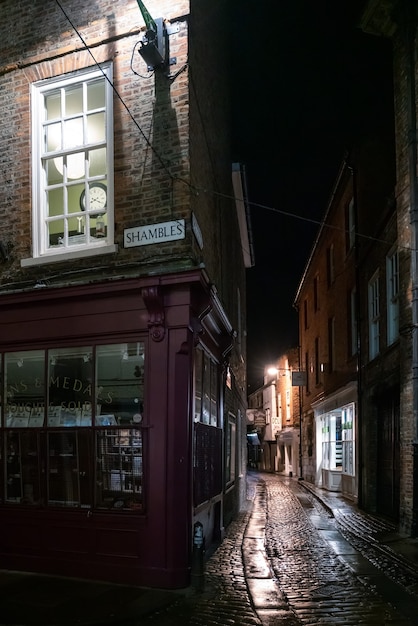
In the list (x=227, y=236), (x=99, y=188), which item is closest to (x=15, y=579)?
(x=99, y=188)

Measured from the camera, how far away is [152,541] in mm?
7363

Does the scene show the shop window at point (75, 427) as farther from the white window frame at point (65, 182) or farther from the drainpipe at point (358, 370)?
the drainpipe at point (358, 370)

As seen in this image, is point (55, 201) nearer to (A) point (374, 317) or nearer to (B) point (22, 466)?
(B) point (22, 466)

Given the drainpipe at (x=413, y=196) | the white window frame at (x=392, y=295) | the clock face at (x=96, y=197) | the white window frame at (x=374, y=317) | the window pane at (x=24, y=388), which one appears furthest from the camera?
the white window frame at (x=374, y=317)

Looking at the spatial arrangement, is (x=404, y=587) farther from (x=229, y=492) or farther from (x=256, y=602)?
(x=229, y=492)

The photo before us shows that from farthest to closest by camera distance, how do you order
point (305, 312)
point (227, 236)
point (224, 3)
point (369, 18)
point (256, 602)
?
point (305, 312) → point (227, 236) → point (224, 3) → point (369, 18) → point (256, 602)

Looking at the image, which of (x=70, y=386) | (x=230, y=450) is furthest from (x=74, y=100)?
(x=230, y=450)

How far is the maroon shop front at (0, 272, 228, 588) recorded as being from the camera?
7445mm

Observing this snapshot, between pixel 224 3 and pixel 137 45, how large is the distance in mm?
6031

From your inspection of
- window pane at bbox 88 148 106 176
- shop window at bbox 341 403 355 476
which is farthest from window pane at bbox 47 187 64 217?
shop window at bbox 341 403 355 476

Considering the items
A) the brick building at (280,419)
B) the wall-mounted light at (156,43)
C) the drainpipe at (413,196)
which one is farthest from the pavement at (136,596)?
the brick building at (280,419)

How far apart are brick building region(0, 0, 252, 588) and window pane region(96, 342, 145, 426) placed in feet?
0.07

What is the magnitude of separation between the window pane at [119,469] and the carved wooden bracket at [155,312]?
4.37ft

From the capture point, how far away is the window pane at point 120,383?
25.9 ft
